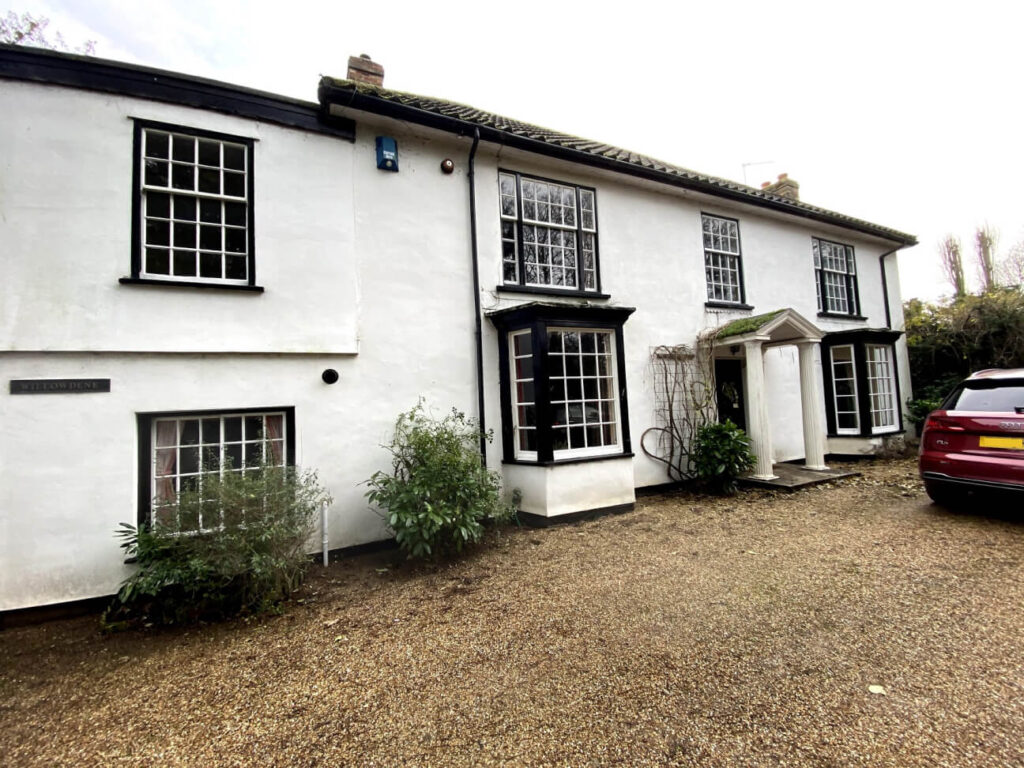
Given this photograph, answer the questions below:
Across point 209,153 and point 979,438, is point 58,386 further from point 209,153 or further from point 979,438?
point 979,438

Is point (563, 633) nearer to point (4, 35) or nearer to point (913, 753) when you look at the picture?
point (913, 753)

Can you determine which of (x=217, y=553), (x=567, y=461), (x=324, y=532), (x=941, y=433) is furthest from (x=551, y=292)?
(x=217, y=553)

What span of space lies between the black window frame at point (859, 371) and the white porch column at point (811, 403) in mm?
2443

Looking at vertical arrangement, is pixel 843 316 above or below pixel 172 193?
below

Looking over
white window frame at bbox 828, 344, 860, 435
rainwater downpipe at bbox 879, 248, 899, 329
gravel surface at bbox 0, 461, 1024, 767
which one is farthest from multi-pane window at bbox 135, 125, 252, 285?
rainwater downpipe at bbox 879, 248, 899, 329

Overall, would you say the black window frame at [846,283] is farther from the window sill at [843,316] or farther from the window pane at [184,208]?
the window pane at [184,208]

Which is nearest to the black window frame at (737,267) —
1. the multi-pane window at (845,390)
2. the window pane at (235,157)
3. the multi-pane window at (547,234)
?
the multi-pane window at (547,234)

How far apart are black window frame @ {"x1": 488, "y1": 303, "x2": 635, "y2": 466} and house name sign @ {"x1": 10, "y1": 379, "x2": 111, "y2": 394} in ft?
15.7

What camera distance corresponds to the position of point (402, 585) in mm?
5074

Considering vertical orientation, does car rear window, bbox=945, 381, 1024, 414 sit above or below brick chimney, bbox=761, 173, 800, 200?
below

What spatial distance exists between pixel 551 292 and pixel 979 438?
5.90m

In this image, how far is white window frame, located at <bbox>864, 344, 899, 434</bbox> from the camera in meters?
11.6

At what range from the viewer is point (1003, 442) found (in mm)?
5621

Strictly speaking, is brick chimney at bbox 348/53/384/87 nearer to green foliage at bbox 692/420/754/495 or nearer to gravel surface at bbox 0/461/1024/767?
gravel surface at bbox 0/461/1024/767
